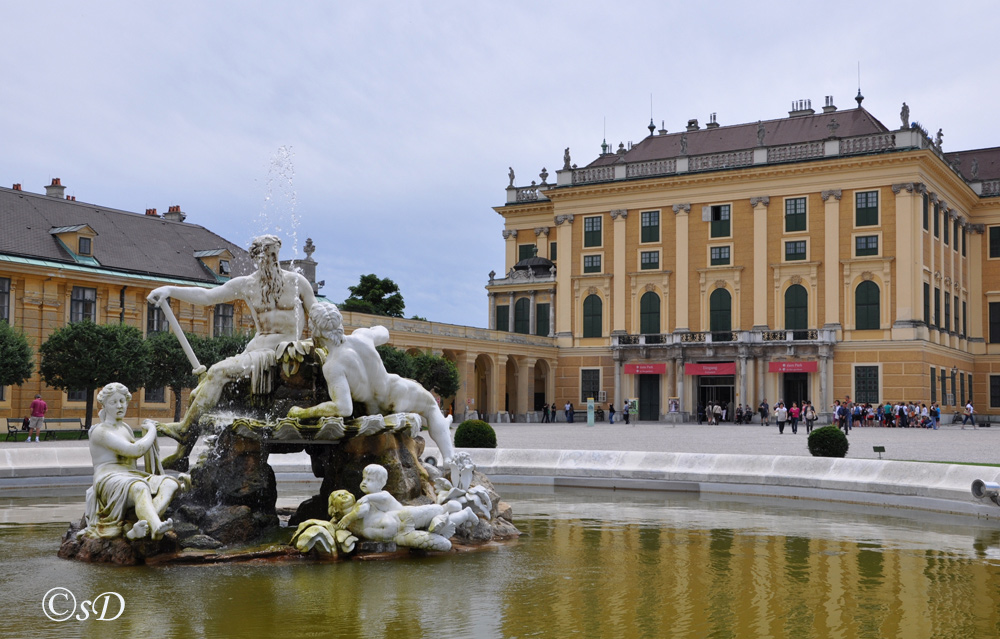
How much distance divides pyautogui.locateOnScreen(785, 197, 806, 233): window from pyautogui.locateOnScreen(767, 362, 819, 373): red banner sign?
307 inches

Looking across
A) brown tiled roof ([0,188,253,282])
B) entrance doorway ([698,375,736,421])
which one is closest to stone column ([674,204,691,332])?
entrance doorway ([698,375,736,421])

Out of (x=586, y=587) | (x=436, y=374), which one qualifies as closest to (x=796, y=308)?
(x=436, y=374)

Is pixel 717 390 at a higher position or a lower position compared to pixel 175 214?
lower

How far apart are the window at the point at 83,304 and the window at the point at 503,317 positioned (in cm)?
3022

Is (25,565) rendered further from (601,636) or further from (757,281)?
(757,281)

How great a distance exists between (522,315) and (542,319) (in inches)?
66.1

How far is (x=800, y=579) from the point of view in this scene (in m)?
8.75

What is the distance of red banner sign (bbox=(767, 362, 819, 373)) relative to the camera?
183ft

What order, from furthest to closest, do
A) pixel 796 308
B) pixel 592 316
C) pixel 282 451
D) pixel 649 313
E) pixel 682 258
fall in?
pixel 592 316 < pixel 649 313 < pixel 682 258 < pixel 796 308 < pixel 282 451

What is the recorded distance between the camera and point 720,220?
60469 millimetres

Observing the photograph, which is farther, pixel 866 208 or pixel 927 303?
pixel 866 208

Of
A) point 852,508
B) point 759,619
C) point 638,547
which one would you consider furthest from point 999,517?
point 759,619

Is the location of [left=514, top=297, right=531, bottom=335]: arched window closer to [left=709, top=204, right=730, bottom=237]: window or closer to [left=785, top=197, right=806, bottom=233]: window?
[left=709, top=204, right=730, bottom=237]: window

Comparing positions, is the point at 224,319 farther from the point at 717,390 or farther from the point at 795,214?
the point at 795,214
